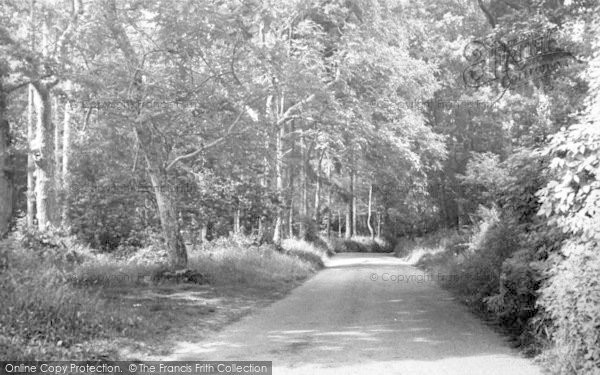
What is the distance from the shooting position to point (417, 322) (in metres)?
10.7

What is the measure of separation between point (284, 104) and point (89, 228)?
32.7 feet

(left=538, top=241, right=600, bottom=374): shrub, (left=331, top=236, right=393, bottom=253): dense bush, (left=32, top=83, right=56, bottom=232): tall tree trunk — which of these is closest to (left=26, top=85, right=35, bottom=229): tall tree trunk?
(left=32, top=83, right=56, bottom=232): tall tree trunk

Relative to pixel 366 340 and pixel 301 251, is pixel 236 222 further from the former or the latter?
pixel 366 340

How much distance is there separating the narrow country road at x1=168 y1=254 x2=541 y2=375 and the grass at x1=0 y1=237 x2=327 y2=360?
2.63 feet

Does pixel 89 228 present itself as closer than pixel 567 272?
No

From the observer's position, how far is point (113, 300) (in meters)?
11.1

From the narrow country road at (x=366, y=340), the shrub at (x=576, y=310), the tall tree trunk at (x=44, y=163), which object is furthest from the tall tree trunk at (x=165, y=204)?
the shrub at (x=576, y=310)

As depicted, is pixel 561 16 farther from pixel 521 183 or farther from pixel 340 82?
pixel 340 82

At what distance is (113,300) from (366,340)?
16.9 ft

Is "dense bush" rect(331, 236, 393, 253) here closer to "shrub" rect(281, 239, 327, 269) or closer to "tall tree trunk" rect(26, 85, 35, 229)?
"shrub" rect(281, 239, 327, 269)

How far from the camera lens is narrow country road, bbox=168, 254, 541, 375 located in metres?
7.34

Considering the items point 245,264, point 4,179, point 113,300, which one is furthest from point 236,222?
point 113,300

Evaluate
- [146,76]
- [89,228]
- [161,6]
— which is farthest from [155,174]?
[89,228]

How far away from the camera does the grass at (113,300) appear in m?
7.22
